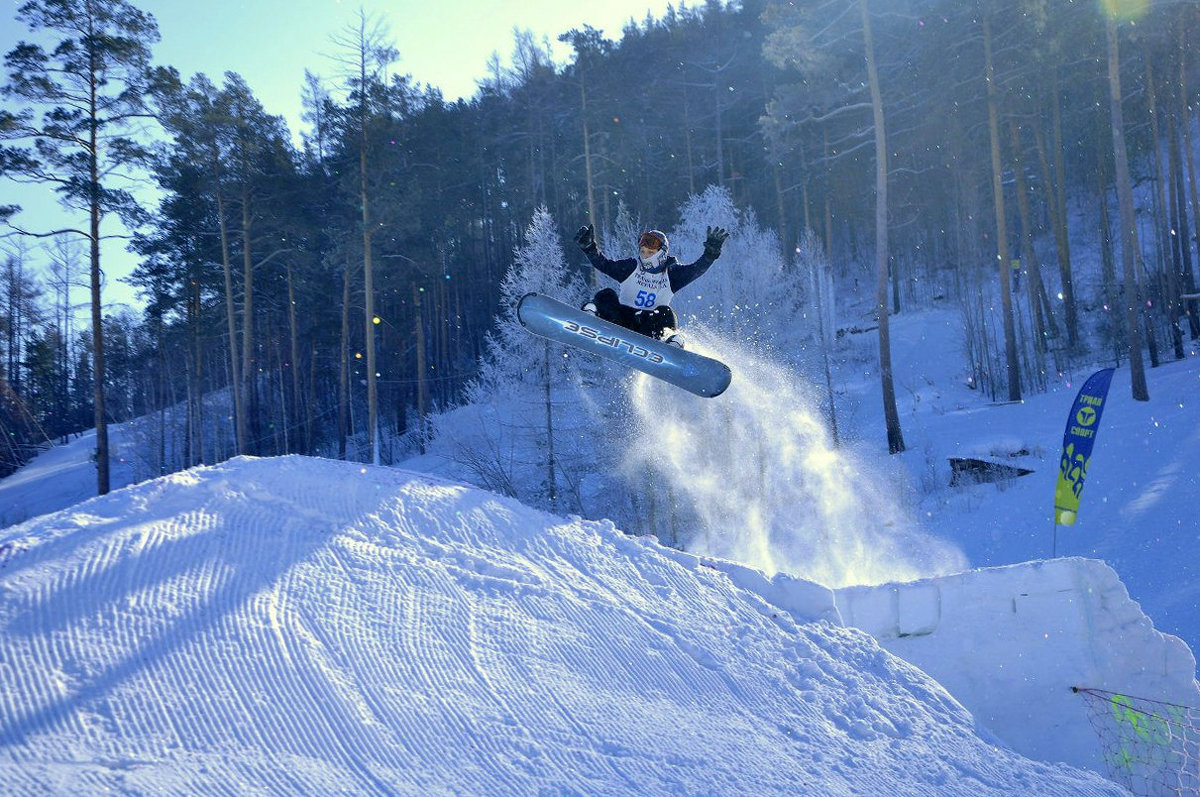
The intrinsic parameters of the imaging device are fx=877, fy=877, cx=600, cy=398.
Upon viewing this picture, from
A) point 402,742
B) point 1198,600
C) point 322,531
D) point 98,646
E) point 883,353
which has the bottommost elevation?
point 1198,600

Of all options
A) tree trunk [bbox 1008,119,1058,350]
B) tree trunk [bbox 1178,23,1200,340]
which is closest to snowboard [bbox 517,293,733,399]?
tree trunk [bbox 1008,119,1058,350]

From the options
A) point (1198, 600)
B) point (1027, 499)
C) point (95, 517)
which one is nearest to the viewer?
point (95, 517)

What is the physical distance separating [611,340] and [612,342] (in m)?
0.02

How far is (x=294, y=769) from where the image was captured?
14.0 ft

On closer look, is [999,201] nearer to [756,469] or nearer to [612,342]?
[756,469]

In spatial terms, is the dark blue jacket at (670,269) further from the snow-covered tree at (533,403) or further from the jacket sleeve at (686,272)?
the snow-covered tree at (533,403)

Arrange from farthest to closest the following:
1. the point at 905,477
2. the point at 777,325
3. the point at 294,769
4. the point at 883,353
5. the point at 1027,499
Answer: the point at 777,325 < the point at 883,353 < the point at 905,477 < the point at 1027,499 < the point at 294,769

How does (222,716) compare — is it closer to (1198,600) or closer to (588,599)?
(588,599)

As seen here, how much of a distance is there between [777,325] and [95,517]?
20173 millimetres

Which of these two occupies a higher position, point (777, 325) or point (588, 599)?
point (777, 325)

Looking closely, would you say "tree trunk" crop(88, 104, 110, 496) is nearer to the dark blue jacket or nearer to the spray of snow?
the spray of snow

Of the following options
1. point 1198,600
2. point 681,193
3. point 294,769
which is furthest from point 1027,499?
point 681,193

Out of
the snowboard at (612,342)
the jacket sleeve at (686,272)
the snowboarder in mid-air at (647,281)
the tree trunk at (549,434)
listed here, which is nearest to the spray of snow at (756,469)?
the tree trunk at (549,434)

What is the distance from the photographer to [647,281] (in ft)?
27.0
